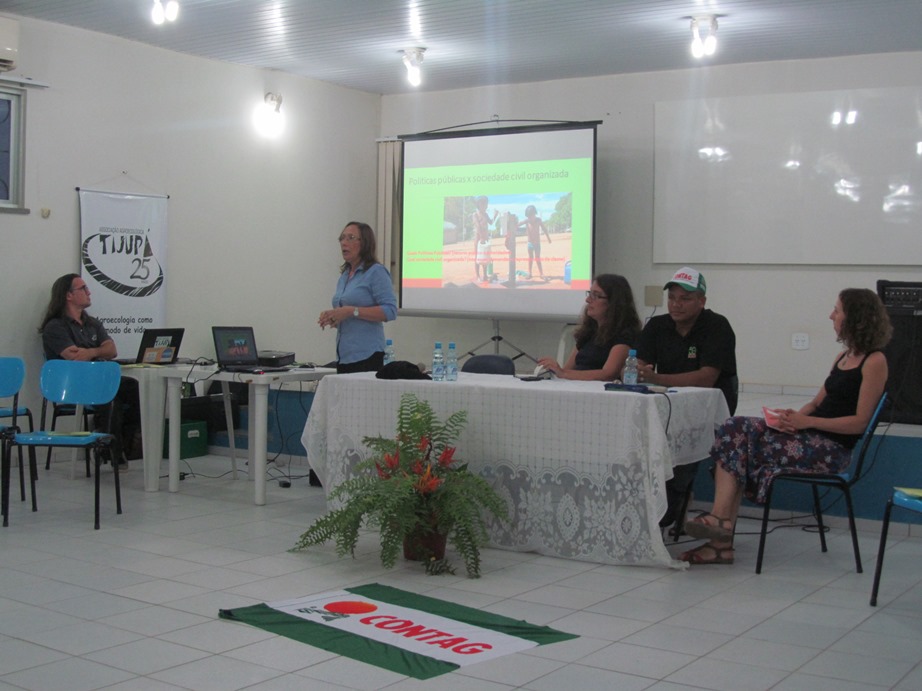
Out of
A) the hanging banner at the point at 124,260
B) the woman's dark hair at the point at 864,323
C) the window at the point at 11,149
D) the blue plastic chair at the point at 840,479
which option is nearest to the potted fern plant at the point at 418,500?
the blue plastic chair at the point at 840,479

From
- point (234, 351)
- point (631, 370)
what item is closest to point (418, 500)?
point (631, 370)

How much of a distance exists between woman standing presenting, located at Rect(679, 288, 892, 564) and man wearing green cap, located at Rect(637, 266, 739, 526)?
29cm

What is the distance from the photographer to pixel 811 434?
4.04 meters

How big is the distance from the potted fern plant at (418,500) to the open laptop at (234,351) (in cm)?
144

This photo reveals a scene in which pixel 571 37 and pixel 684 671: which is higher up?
pixel 571 37

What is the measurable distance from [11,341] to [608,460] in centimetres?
421

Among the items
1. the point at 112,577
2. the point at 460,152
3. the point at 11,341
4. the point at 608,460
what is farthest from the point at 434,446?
the point at 460,152

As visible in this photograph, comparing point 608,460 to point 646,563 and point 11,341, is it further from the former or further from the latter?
point 11,341

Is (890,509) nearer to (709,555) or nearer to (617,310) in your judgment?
(709,555)

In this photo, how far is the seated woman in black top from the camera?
4.61 metres

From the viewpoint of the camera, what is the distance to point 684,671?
2816 mm

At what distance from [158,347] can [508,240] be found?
3403 mm

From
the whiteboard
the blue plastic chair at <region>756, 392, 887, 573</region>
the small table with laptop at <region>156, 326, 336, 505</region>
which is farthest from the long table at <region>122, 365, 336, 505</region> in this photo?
the whiteboard

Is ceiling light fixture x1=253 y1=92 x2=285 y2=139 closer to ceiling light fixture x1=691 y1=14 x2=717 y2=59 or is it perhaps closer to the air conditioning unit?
the air conditioning unit
